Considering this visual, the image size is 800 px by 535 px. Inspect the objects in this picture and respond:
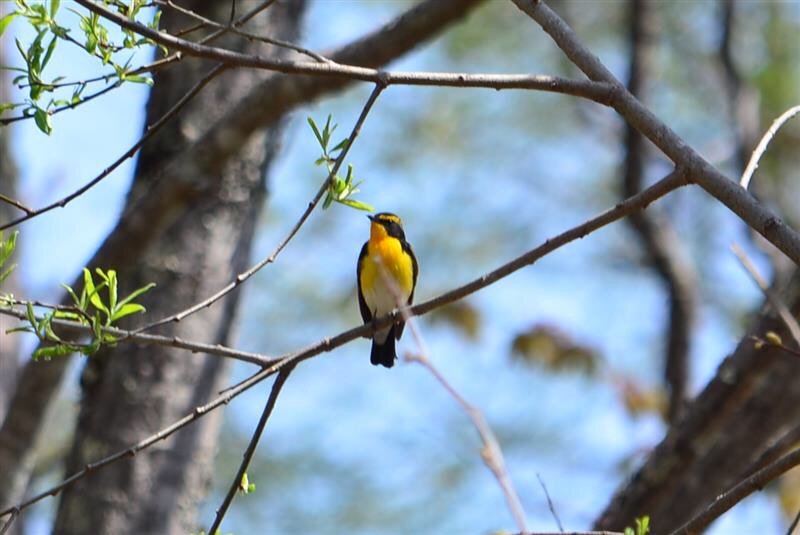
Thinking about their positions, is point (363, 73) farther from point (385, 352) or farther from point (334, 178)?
point (385, 352)

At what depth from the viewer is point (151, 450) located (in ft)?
14.1

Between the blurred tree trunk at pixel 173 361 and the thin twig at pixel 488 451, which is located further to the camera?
the blurred tree trunk at pixel 173 361

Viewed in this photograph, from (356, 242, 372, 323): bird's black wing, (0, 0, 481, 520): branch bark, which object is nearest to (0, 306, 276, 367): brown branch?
(0, 0, 481, 520): branch bark

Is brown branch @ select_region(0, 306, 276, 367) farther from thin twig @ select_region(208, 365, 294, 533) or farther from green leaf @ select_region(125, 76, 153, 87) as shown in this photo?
green leaf @ select_region(125, 76, 153, 87)

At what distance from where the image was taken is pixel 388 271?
5.02 metres

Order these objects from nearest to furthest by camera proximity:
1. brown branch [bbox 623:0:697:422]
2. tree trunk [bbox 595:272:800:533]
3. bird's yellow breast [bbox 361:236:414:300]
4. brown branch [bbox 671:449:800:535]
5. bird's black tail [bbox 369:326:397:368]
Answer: brown branch [bbox 671:449:800:535] < tree trunk [bbox 595:272:800:533] < bird's yellow breast [bbox 361:236:414:300] < bird's black tail [bbox 369:326:397:368] < brown branch [bbox 623:0:697:422]

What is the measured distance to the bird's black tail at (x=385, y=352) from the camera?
17.2 ft

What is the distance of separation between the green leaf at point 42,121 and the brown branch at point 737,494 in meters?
1.51

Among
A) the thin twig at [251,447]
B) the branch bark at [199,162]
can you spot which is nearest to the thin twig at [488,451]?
the thin twig at [251,447]

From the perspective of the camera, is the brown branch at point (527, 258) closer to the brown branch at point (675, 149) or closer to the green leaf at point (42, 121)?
the brown branch at point (675, 149)

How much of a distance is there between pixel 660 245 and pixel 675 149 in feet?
17.2

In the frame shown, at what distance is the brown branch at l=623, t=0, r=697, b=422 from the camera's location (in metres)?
7.00

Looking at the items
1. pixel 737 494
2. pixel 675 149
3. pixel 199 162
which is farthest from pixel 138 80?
pixel 199 162

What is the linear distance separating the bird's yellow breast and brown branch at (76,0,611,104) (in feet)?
8.96
